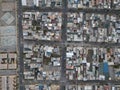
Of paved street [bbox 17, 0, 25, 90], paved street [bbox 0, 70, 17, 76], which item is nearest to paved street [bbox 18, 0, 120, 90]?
paved street [bbox 17, 0, 25, 90]

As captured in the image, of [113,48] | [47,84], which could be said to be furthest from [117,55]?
[47,84]

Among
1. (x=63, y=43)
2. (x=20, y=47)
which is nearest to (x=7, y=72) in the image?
(x=20, y=47)

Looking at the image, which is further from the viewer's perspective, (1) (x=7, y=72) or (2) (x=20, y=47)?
(1) (x=7, y=72)

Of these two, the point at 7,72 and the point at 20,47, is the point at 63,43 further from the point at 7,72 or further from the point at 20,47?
the point at 7,72

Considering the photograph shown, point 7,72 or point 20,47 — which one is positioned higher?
point 20,47

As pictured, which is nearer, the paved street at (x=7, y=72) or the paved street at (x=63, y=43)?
the paved street at (x=63, y=43)

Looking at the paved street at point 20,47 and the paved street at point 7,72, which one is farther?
the paved street at point 7,72

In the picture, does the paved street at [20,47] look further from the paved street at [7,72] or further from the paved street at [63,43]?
the paved street at [7,72]

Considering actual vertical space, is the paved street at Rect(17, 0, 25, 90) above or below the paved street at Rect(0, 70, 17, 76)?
above

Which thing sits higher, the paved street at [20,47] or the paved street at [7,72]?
the paved street at [20,47]

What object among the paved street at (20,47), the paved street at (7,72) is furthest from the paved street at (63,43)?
the paved street at (7,72)

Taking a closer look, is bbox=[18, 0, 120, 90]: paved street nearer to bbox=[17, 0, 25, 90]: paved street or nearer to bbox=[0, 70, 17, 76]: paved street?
bbox=[17, 0, 25, 90]: paved street
